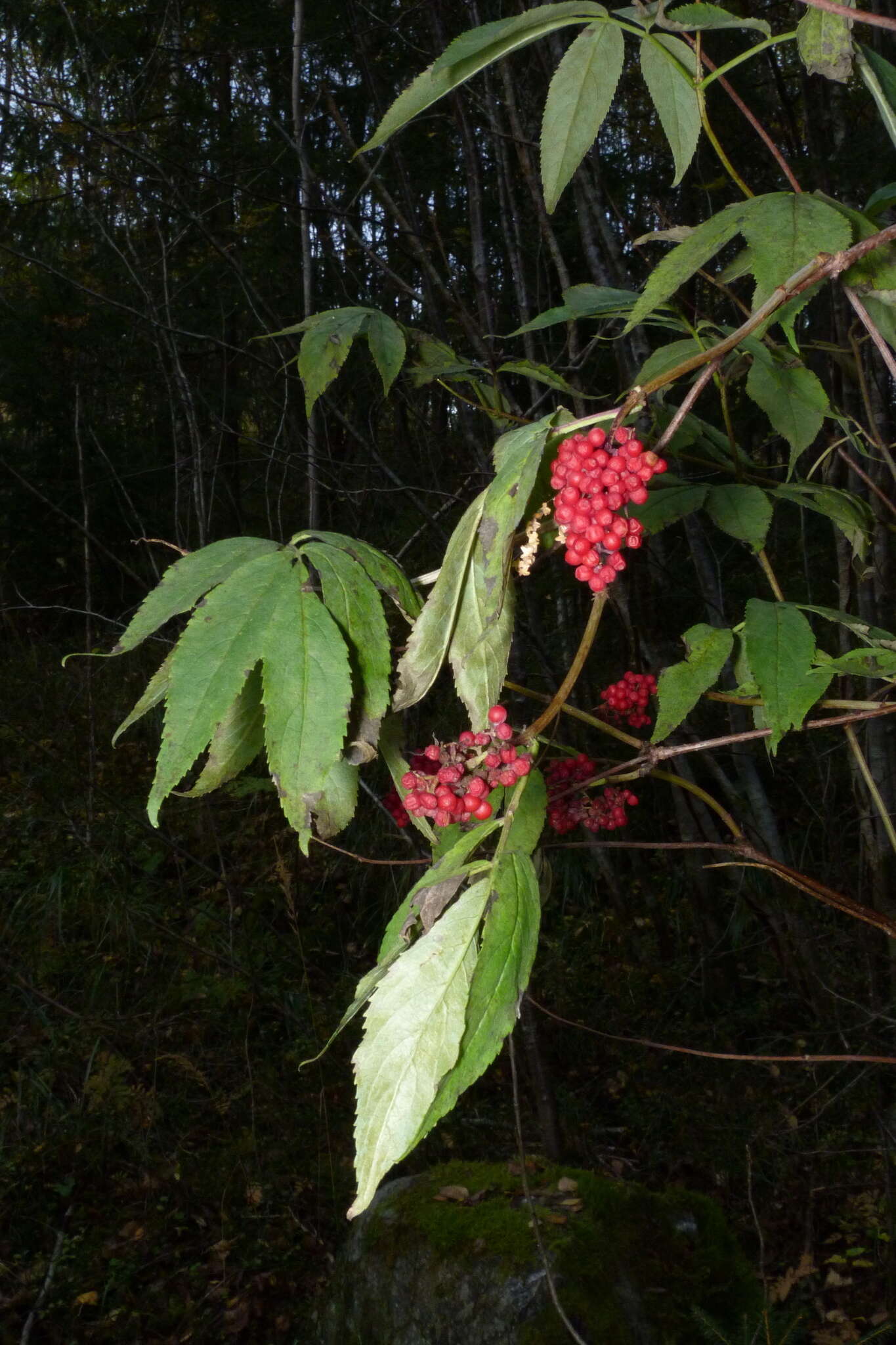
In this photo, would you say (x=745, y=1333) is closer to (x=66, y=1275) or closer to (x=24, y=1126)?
(x=66, y=1275)

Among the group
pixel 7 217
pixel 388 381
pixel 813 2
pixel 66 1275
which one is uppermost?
pixel 7 217

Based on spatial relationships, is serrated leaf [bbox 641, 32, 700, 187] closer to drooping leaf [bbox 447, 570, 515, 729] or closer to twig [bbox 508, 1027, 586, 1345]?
drooping leaf [bbox 447, 570, 515, 729]

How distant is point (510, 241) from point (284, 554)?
96.2 inches

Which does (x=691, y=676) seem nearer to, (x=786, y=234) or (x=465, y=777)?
(x=465, y=777)

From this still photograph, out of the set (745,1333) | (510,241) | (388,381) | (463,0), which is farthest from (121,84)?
(745,1333)

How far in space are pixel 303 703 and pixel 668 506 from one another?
2.33 ft

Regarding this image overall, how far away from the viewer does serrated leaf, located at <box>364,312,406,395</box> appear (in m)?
1.30

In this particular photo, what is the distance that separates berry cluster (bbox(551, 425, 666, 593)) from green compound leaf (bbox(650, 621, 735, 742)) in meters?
0.28

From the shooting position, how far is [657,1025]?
3.91 metres

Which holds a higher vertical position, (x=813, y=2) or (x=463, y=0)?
(x=463, y=0)

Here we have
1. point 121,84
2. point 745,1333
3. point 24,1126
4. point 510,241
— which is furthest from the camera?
point 121,84

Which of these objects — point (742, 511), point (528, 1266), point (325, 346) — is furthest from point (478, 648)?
point (528, 1266)

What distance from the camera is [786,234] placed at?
0.68 meters

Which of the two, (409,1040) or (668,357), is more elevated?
(668,357)
